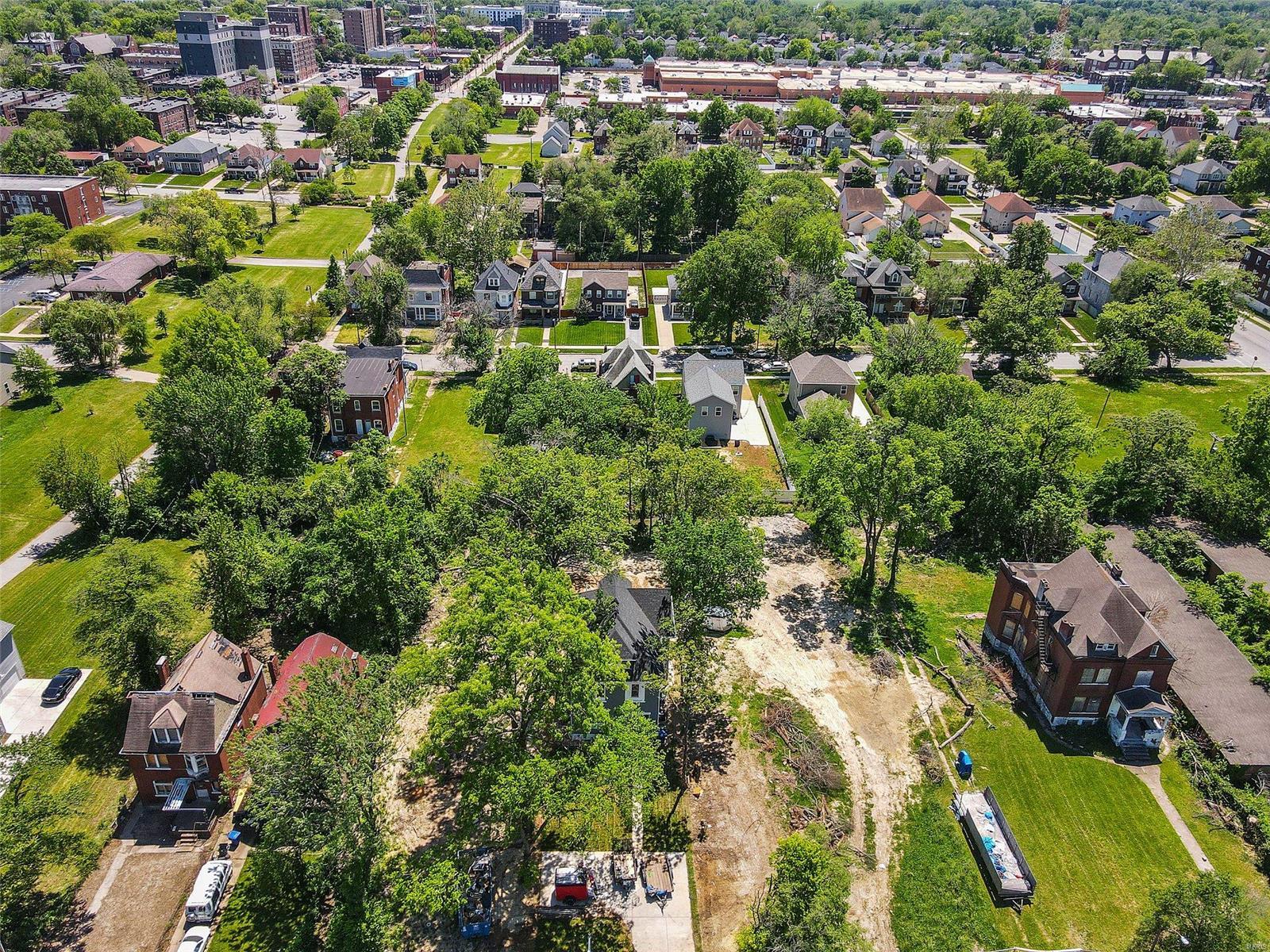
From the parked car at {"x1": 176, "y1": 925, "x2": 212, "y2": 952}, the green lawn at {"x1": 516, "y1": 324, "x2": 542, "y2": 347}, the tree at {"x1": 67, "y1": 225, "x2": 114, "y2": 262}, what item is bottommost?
the parked car at {"x1": 176, "y1": 925, "x2": 212, "y2": 952}

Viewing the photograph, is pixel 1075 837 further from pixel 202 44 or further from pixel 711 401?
pixel 202 44

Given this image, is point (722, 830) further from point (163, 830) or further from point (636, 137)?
point (636, 137)

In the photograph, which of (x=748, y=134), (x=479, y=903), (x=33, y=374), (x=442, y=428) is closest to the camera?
(x=479, y=903)

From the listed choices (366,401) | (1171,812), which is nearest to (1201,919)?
(1171,812)

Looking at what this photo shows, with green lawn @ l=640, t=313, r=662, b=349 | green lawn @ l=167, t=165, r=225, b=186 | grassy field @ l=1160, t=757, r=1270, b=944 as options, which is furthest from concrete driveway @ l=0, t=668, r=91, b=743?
green lawn @ l=167, t=165, r=225, b=186

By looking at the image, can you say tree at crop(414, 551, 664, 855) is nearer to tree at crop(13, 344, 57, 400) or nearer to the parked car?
the parked car
